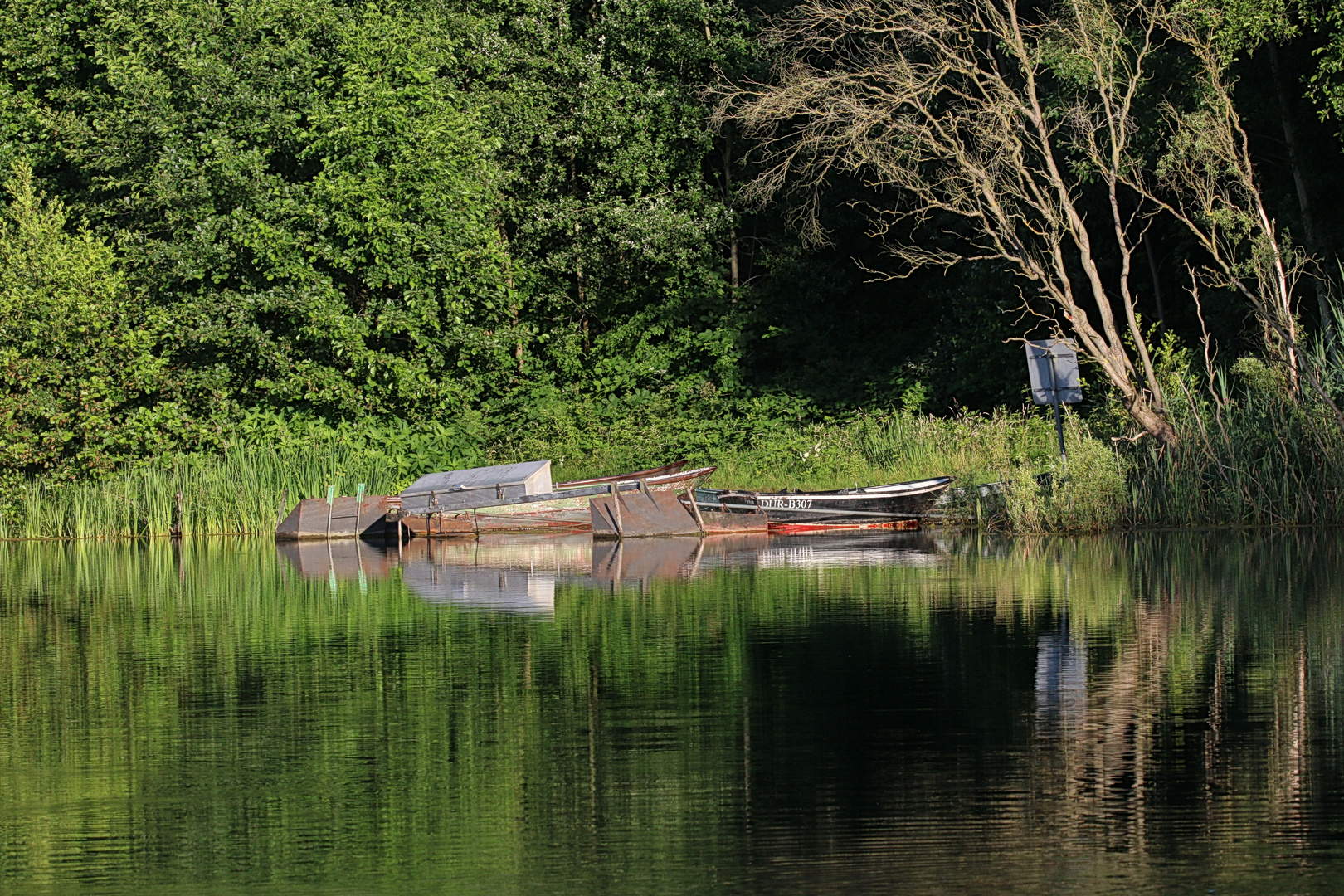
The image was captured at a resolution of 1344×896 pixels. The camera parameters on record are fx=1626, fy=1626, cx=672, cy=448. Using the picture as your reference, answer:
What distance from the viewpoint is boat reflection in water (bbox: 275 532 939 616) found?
1855cm

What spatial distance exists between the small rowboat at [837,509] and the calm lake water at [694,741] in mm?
9982

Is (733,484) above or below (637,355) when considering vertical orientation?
below

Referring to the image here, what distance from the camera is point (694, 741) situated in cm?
907

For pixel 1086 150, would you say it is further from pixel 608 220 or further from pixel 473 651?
pixel 473 651

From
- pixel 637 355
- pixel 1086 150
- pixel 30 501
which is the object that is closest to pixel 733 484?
pixel 637 355

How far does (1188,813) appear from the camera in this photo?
7242 mm

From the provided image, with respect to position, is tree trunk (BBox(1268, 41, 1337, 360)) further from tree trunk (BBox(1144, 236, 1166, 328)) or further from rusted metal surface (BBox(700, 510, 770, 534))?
rusted metal surface (BBox(700, 510, 770, 534))

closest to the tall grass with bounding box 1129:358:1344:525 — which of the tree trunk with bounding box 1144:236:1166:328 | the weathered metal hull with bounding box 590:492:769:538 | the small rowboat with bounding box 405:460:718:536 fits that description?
the weathered metal hull with bounding box 590:492:769:538

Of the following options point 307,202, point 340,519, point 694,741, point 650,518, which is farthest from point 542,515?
point 694,741

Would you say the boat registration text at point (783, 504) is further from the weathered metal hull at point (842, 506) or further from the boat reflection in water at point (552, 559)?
the boat reflection in water at point (552, 559)

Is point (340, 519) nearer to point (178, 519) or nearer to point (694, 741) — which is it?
point (178, 519)

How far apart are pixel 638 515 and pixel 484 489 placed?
319 centimetres

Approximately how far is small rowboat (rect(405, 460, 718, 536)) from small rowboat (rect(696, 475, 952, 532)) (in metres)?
1.56

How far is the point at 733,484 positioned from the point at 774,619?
716 inches
